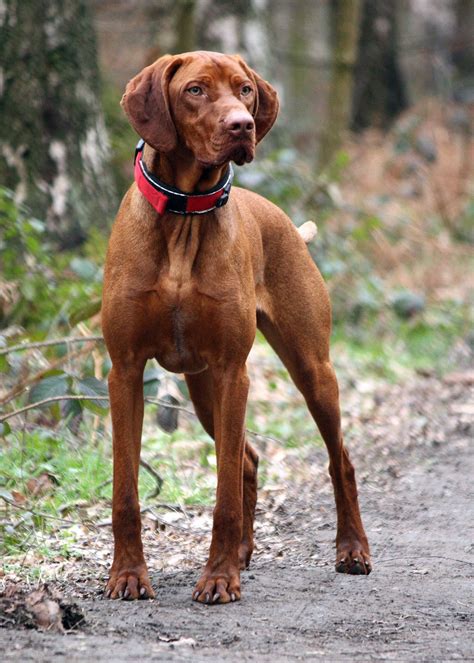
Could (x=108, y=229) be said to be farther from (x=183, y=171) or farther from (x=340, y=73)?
(x=340, y=73)

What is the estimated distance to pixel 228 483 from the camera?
158 inches

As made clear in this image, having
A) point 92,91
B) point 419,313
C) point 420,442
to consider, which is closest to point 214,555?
point 420,442

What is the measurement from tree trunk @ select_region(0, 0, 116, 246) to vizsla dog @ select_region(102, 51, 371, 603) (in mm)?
3561

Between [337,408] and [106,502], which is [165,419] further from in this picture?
[337,408]

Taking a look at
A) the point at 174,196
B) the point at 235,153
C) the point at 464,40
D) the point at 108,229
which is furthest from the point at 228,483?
the point at 464,40

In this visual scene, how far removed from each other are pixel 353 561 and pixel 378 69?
14.7 m

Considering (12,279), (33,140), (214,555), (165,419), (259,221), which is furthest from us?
(33,140)

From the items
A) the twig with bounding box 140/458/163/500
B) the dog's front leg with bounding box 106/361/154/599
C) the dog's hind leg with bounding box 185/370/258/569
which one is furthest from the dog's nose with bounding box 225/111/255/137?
the twig with bounding box 140/458/163/500

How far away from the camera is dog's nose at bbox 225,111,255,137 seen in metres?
3.63

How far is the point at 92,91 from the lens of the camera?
7.98 meters

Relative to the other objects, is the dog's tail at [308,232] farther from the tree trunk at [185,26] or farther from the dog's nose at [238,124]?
the tree trunk at [185,26]

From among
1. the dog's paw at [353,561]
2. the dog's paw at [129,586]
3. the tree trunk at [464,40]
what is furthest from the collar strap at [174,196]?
the tree trunk at [464,40]

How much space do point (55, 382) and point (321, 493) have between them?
5.68ft

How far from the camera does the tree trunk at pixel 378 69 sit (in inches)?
712
